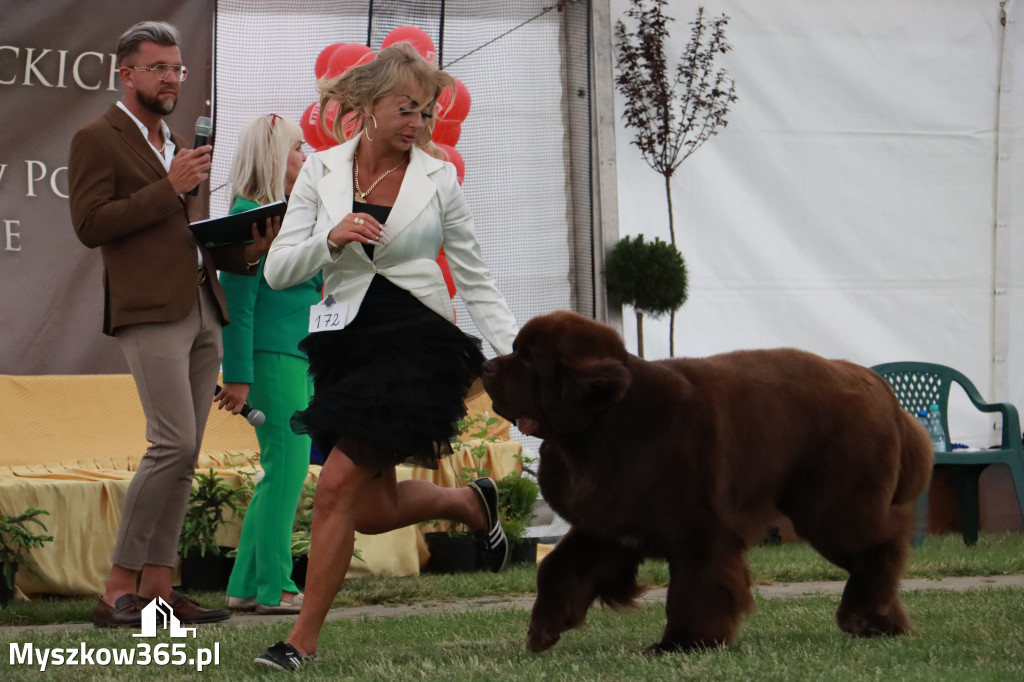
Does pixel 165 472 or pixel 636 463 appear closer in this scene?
pixel 636 463

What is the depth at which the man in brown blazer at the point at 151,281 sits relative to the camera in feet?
15.9

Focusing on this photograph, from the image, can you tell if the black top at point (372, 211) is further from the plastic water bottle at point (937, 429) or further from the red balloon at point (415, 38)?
the plastic water bottle at point (937, 429)

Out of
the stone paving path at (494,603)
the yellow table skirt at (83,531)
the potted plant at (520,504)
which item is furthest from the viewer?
the potted plant at (520,504)

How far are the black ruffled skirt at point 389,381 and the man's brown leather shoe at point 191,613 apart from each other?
161cm

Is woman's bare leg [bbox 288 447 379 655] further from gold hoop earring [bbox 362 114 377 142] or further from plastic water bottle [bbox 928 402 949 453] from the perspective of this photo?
plastic water bottle [bbox 928 402 949 453]

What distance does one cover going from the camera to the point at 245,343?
206 inches

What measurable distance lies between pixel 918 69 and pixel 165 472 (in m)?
6.91

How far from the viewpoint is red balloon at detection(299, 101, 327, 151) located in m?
7.56

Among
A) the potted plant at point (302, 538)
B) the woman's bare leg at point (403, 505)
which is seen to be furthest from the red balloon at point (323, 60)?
the woman's bare leg at point (403, 505)

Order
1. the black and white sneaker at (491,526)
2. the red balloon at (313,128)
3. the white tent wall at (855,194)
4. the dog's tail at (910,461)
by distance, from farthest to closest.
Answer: the white tent wall at (855,194)
the red balloon at (313,128)
the black and white sneaker at (491,526)
the dog's tail at (910,461)

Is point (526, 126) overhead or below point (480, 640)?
overhead

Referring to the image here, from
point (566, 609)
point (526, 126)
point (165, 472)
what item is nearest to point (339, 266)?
point (566, 609)

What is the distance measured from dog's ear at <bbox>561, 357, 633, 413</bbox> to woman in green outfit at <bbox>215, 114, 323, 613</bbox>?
2104mm

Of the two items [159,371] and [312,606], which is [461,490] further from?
[159,371]
